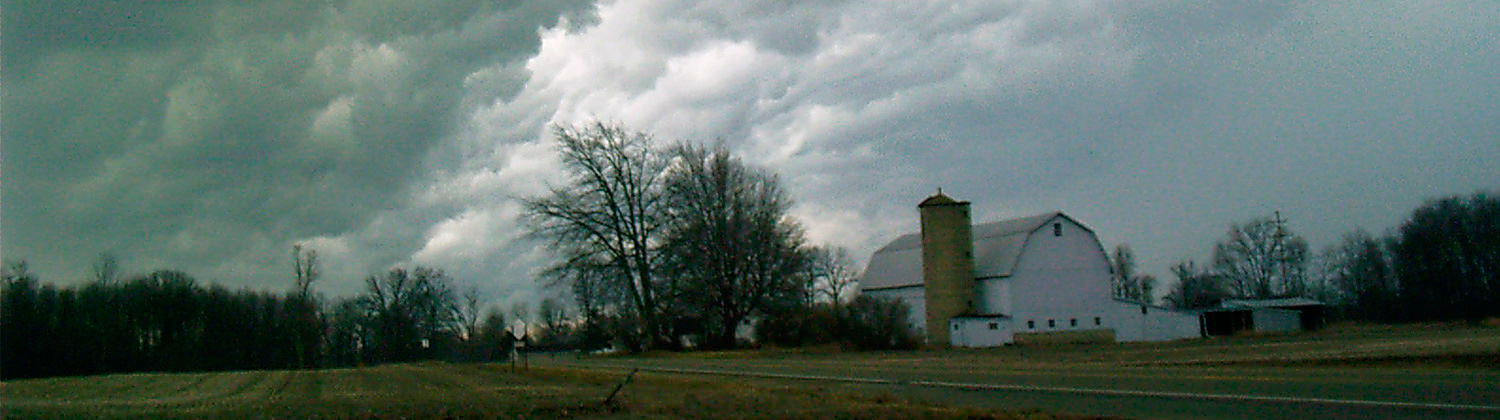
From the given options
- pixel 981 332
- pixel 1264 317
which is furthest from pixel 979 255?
pixel 1264 317

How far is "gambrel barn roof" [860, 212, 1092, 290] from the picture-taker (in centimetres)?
6619

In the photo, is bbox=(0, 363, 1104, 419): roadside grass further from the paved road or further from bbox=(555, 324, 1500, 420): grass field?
the paved road

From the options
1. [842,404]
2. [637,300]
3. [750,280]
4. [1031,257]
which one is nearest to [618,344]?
[637,300]

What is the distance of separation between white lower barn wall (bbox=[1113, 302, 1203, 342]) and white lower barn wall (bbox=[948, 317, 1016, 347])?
7651 millimetres

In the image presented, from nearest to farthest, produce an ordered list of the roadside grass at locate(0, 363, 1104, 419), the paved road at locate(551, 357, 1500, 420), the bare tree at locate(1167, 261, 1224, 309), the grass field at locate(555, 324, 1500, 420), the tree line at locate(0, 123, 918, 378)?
1. the roadside grass at locate(0, 363, 1104, 419)
2. the paved road at locate(551, 357, 1500, 420)
3. the grass field at locate(555, 324, 1500, 420)
4. the tree line at locate(0, 123, 918, 378)
5. the bare tree at locate(1167, 261, 1224, 309)

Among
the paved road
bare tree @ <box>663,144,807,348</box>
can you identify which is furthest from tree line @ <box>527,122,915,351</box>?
the paved road

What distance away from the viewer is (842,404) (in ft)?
58.8

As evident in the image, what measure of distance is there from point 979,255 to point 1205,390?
161 ft

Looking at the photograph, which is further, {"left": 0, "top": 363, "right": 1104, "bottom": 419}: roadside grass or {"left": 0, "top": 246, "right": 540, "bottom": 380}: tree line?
{"left": 0, "top": 246, "right": 540, "bottom": 380}: tree line

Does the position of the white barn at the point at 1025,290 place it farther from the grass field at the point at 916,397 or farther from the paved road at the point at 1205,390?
the paved road at the point at 1205,390

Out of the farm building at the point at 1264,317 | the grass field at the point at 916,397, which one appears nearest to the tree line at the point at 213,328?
the grass field at the point at 916,397

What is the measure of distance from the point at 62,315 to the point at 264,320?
1974cm

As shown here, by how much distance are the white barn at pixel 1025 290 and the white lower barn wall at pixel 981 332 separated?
0.19ft

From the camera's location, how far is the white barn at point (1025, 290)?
6425 centimetres
